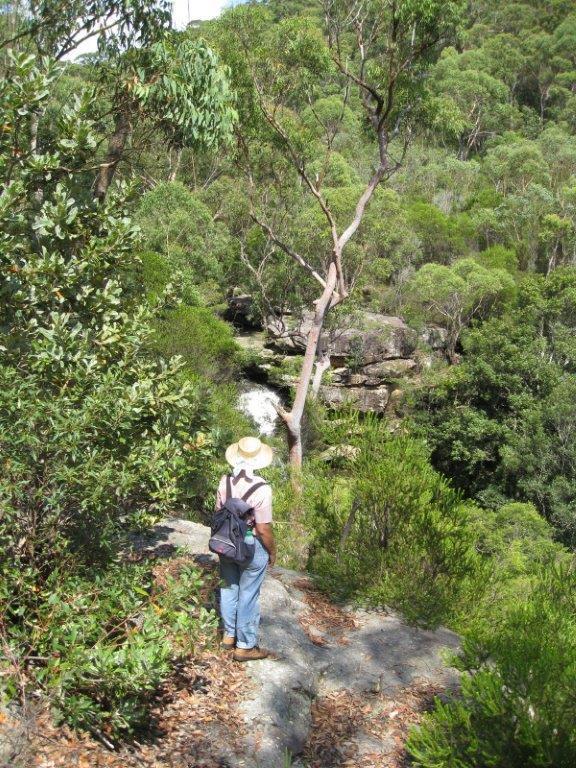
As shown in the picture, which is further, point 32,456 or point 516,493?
point 516,493

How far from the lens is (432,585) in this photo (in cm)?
616

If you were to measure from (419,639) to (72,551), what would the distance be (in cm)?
301

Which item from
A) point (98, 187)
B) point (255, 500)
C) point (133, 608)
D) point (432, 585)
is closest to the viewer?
point (133, 608)

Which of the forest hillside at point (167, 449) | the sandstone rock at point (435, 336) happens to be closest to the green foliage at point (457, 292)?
the sandstone rock at point (435, 336)

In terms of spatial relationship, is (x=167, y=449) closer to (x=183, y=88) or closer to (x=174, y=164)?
(x=183, y=88)

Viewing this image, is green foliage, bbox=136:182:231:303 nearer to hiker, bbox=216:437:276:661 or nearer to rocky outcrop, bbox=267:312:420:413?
rocky outcrop, bbox=267:312:420:413

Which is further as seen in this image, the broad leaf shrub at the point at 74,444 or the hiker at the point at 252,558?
the hiker at the point at 252,558

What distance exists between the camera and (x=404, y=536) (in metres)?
6.28

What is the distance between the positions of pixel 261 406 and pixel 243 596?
2288 cm

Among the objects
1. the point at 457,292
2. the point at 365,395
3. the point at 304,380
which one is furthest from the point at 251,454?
the point at 457,292

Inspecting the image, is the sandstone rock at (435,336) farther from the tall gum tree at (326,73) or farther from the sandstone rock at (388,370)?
the tall gum tree at (326,73)

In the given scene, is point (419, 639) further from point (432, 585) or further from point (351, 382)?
point (351, 382)

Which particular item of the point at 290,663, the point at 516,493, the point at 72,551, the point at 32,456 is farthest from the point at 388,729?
the point at 516,493

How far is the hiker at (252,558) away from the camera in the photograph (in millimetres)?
4297
